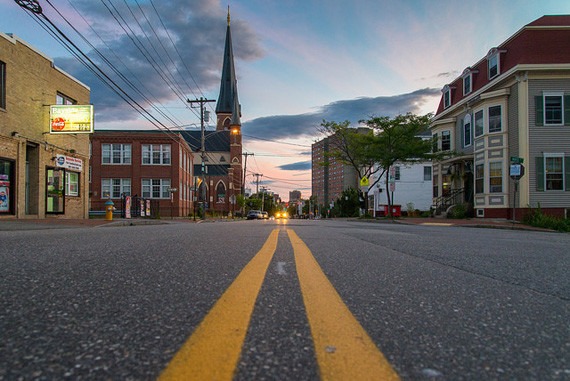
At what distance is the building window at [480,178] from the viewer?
23.8 m

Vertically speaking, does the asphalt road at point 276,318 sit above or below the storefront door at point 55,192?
below

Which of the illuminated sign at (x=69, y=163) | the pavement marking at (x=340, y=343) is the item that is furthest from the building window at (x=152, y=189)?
the pavement marking at (x=340, y=343)

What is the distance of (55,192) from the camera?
20.1 meters

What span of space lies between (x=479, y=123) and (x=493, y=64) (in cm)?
379

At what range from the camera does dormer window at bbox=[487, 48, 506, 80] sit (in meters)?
23.1

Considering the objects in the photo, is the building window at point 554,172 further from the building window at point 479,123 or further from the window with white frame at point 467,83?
the window with white frame at point 467,83

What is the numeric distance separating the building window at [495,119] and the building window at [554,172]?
11.0 ft

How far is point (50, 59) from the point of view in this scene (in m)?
19.7

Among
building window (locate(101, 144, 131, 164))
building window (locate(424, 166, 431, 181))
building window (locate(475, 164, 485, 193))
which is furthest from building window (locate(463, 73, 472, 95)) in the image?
building window (locate(101, 144, 131, 164))

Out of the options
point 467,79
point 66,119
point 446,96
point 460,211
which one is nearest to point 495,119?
point 467,79

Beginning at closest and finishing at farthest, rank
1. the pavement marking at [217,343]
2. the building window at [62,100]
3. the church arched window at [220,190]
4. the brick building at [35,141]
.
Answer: the pavement marking at [217,343] → the brick building at [35,141] → the building window at [62,100] → the church arched window at [220,190]

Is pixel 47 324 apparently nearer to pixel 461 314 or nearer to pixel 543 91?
pixel 461 314

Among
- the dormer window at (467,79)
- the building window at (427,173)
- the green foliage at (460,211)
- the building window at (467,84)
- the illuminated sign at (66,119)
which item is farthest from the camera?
the building window at (427,173)

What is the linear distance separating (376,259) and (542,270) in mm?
1727
